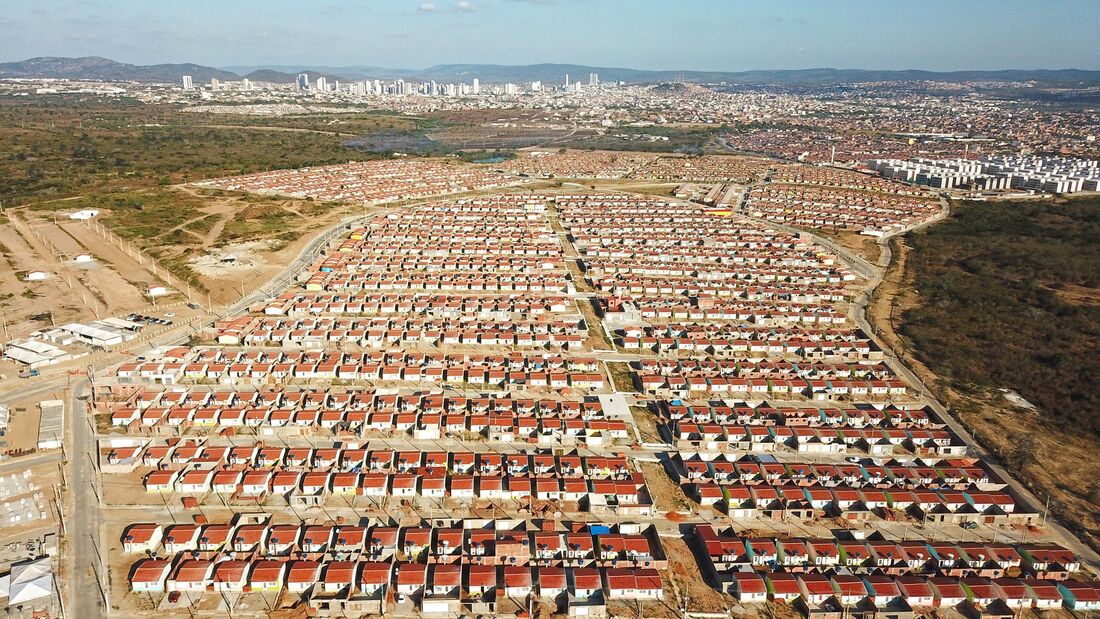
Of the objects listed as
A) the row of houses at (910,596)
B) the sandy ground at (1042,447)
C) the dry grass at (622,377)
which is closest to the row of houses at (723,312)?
the sandy ground at (1042,447)

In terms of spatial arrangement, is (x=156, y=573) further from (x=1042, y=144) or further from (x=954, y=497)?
(x=1042, y=144)

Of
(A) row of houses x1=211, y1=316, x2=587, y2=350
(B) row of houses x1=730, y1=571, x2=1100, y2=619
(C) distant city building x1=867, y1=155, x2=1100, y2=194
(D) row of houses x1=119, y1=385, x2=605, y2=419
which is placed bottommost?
(B) row of houses x1=730, y1=571, x2=1100, y2=619

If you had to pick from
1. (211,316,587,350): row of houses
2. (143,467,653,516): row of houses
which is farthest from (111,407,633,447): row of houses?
(211,316,587,350): row of houses

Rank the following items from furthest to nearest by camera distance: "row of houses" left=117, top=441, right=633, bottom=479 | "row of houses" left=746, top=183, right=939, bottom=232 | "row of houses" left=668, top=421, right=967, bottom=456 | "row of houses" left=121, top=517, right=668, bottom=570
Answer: "row of houses" left=746, top=183, right=939, bottom=232, "row of houses" left=668, top=421, right=967, bottom=456, "row of houses" left=117, top=441, right=633, bottom=479, "row of houses" left=121, top=517, right=668, bottom=570

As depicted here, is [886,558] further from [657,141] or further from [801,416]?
[657,141]

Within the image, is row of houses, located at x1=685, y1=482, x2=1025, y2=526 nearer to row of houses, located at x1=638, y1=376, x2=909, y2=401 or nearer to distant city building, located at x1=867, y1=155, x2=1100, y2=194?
row of houses, located at x1=638, y1=376, x2=909, y2=401

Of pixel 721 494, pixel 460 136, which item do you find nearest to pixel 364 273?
pixel 721 494

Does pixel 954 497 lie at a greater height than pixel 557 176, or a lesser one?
lesser

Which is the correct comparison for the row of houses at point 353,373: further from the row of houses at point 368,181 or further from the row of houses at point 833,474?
the row of houses at point 368,181
